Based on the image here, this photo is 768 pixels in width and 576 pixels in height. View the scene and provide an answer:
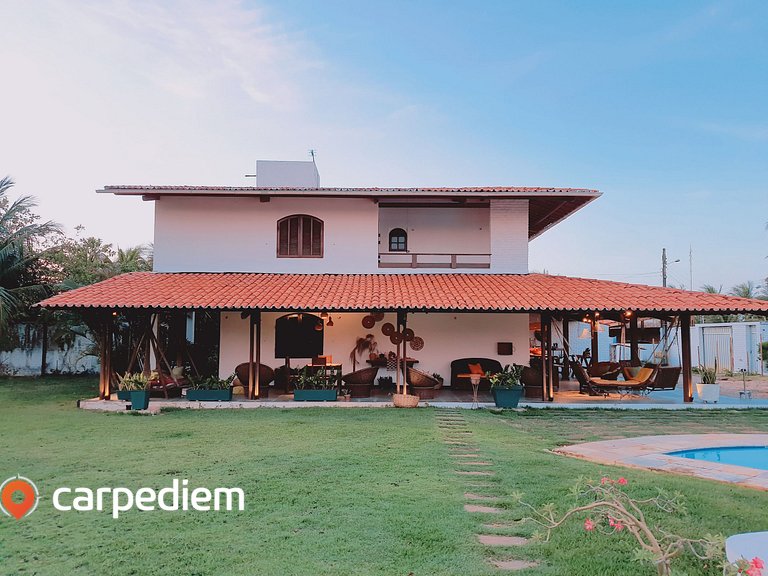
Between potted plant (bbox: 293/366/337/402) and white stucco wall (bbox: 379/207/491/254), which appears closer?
potted plant (bbox: 293/366/337/402)

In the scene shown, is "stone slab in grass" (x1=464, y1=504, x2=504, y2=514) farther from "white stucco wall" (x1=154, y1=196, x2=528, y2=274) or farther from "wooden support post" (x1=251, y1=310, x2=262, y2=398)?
"white stucco wall" (x1=154, y1=196, x2=528, y2=274)

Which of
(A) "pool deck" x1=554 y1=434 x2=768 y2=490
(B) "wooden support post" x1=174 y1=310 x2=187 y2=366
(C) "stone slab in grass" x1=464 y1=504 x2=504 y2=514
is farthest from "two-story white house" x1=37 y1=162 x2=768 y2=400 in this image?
(C) "stone slab in grass" x1=464 y1=504 x2=504 y2=514

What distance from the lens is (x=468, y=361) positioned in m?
16.3

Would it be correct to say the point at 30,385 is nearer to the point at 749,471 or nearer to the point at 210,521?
the point at 210,521

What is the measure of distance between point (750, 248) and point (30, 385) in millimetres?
37267

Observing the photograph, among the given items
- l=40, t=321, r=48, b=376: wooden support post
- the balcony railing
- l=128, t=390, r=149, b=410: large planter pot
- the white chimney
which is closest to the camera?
l=128, t=390, r=149, b=410: large planter pot

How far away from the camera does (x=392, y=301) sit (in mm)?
13242

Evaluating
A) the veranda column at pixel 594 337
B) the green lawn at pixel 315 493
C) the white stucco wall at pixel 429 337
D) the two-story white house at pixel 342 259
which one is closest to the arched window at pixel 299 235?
the two-story white house at pixel 342 259

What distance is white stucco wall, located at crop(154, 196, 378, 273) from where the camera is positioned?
1661 centimetres

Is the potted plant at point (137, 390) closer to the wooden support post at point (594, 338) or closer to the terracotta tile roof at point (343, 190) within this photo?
the terracotta tile roof at point (343, 190)

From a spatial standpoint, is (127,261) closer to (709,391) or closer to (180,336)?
(180,336)

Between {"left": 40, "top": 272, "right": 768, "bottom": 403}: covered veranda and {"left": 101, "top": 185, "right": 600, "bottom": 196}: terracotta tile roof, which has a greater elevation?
{"left": 101, "top": 185, "right": 600, "bottom": 196}: terracotta tile roof

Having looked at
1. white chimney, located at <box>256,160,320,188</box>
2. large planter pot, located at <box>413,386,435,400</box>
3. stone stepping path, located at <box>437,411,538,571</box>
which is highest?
white chimney, located at <box>256,160,320,188</box>

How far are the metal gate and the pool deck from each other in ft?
46.5
